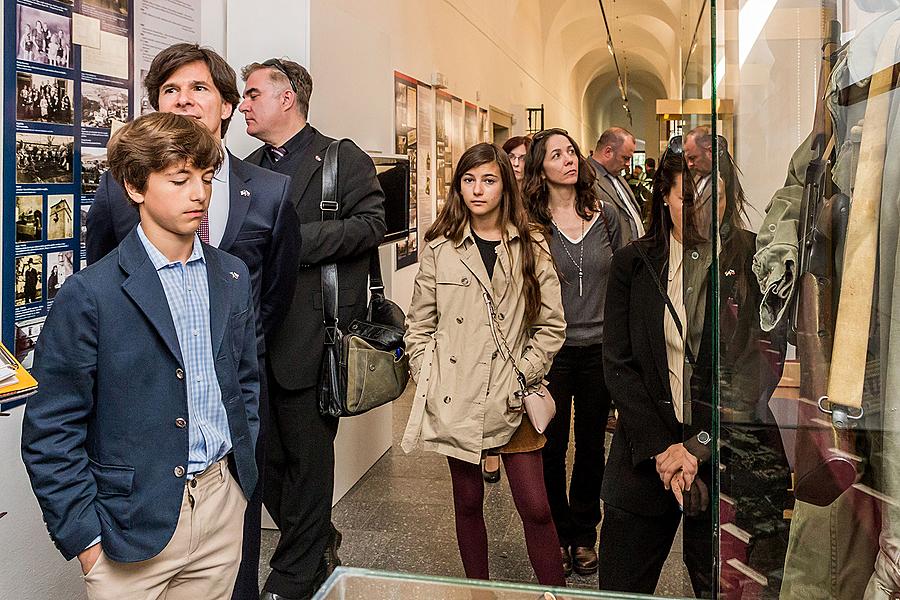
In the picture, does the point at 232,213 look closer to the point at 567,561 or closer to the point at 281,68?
the point at 281,68

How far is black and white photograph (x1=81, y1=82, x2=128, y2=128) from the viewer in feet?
10.1

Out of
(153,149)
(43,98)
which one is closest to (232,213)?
(153,149)

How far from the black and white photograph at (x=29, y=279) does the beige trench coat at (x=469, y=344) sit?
123 centimetres

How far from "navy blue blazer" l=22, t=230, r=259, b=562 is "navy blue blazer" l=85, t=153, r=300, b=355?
0.40 meters

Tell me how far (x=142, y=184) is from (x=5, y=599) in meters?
1.47

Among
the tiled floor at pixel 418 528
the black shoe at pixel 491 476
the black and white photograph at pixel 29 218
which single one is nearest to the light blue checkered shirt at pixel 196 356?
the black and white photograph at pixel 29 218

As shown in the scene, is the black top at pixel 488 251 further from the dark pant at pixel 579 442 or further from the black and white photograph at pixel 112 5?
the black and white photograph at pixel 112 5

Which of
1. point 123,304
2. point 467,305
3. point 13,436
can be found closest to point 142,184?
point 123,304

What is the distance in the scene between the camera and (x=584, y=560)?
3777 mm

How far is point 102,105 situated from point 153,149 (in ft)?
4.25

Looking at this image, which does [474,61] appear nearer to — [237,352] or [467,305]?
[467,305]

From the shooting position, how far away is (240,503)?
2.29 m

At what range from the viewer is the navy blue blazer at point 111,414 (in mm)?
1955

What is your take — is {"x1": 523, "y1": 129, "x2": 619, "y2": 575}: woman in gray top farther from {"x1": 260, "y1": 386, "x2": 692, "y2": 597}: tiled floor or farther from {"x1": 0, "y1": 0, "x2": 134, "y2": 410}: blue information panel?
{"x1": 0, "y1": 0, "x2": 134, "y2": 410}: blue information panel
